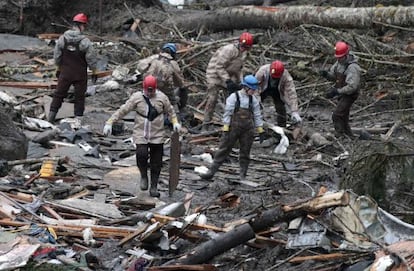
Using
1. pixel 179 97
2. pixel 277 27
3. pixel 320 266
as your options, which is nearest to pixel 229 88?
pixel 179 97

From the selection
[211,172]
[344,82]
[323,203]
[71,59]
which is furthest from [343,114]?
[323,203]

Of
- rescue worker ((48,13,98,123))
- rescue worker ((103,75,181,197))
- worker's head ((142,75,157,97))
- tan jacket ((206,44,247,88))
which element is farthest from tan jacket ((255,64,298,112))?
worker's head ((142,75,157,97))

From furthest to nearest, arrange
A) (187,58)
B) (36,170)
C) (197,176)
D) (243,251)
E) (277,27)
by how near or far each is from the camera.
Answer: (277,27)
(187,58)
(197,176)
(36,170)
(243,251)

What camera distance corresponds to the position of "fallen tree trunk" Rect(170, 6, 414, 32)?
15.6 meters

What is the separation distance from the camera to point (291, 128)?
13.8 metres

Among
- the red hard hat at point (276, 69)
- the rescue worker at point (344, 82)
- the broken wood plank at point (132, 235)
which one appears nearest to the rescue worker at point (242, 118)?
the red hard hat at point (276, 69)

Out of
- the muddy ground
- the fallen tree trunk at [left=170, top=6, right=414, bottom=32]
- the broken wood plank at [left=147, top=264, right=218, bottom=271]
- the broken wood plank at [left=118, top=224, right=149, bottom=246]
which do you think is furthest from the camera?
the fallen tree trunk at [left=170, top=6, right=414, bottom=32]

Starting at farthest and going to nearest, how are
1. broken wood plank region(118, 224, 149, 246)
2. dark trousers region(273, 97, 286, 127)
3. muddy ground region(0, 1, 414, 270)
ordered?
1. dark trousers region(273, 97, 286, 127)
2. muddy ground region(0, 1, 414, 270)
3. broken wood plank region(118, 224, 149, 246)

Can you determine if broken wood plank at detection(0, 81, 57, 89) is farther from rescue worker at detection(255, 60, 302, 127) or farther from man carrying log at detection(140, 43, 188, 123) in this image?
rescue worker at detection(255, 60, 302, 127)

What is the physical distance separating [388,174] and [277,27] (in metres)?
10.3

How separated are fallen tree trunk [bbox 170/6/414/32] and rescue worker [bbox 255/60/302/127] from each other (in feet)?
11.6

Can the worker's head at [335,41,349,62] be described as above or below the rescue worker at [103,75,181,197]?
above

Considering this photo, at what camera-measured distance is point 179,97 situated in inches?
564

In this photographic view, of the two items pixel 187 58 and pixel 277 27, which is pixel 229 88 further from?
pixel 277 27
